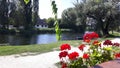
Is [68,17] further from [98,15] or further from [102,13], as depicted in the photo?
[102,13]

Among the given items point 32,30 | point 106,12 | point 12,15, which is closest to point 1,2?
point 12,15

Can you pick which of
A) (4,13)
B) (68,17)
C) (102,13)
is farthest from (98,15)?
(4,13)

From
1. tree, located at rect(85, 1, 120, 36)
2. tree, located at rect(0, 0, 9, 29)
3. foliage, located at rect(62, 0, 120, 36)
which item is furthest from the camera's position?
tree, located at rect(0, 0, 9, 29)

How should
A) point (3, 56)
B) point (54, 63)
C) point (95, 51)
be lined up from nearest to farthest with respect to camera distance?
point (95, 51)
point (54, 63)
point (3, 56)

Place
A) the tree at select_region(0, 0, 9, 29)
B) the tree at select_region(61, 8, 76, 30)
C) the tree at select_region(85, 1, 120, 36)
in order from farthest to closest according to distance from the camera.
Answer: the tree at select_region(0, 0, 9, 29)
the tree at select_region(61, 8, 76, 30)
the tree at select_region(85, 1, 120, 36)

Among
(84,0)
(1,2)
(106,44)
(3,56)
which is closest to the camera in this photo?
(106,44)

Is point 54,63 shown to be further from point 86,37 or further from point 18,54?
point 86,37

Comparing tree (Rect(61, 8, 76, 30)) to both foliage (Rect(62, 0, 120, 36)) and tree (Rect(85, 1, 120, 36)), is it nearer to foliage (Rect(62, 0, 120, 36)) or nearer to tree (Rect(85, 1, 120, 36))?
foliage (Rect(62, 0, 120, 36))

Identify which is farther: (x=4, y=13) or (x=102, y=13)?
(x=4, y=13)

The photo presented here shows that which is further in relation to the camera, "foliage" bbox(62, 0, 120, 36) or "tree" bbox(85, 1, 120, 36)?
"foliage" bbox(62, 0, 120, 36)

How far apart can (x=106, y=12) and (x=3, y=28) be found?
31872mm

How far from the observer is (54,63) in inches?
377

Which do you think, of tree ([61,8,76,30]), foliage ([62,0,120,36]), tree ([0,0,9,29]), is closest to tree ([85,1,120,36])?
foliage ([62,0,120,36])

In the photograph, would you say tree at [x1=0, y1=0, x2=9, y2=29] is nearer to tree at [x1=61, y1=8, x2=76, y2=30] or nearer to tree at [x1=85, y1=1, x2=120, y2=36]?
tree at [x1=61, y1=8, x2=76, y2=30]
